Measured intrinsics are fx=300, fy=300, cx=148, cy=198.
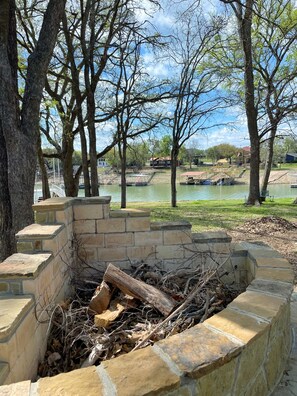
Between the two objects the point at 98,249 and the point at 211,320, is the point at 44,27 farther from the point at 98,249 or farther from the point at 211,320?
the point at 211,320

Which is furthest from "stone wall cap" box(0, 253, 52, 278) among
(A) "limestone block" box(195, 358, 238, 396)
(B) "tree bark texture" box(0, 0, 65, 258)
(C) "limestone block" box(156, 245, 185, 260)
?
(B) "tree bark texture" box(0, 0, 65, 258)

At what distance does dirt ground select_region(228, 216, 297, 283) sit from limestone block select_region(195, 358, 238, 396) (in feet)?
11.9

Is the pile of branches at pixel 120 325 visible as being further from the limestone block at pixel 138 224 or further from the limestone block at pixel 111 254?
the limestone block at pixel 138 224

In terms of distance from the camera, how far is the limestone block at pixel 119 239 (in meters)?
3.18

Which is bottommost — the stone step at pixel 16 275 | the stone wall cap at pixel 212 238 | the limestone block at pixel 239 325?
the limestone block at pixel 239 325

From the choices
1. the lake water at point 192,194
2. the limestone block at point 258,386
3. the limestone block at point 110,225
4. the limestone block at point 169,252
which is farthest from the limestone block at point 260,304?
the lake water at point 192,194

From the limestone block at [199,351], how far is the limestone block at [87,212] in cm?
183

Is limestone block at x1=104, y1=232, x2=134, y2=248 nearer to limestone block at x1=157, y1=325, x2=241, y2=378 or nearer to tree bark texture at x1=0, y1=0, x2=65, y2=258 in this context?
tree bark texture at x1=0, y1=0, x2=65, y2=258

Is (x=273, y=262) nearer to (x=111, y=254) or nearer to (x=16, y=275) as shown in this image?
(x=111, y=254)

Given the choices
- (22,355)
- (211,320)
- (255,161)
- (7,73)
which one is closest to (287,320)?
(211,320)

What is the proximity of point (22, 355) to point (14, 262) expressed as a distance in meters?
0.62

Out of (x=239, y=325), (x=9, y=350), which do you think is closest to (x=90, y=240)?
(x=9, y=350)

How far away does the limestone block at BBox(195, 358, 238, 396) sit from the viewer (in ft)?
4.22

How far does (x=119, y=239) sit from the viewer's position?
3182 mm
